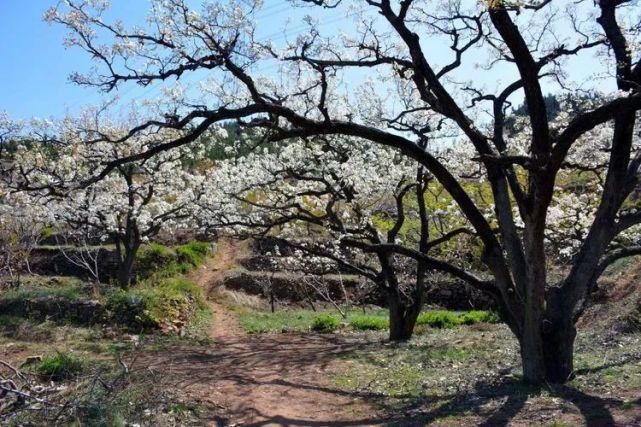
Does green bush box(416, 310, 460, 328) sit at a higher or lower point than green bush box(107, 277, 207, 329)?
higher

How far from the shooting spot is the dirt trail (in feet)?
23.1

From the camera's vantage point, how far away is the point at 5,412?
5.94m

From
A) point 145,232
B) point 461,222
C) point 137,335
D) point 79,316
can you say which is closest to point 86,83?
point 137,335

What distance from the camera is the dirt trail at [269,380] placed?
7.04 metres

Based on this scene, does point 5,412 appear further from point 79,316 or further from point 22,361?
point 79,316

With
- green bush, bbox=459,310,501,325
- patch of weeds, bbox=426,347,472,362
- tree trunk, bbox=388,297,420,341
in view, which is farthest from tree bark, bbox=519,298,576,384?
green bush, bbox=459,310,501,325

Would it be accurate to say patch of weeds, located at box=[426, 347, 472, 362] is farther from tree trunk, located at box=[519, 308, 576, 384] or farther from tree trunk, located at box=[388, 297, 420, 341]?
tree trunk, located at box=[519, 308, 576, 384]

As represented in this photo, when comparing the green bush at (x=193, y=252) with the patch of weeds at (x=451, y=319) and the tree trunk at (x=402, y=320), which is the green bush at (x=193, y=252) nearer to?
the patch of weeds at (x=451, y=319)

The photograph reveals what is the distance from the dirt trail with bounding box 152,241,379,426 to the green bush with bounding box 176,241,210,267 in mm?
11573

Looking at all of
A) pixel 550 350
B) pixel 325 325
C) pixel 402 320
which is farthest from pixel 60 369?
pixel 325 325

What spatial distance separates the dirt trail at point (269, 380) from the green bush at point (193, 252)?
1157cm

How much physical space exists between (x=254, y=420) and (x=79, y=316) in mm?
9015

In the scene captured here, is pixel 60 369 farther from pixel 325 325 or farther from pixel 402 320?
pixel 325 325

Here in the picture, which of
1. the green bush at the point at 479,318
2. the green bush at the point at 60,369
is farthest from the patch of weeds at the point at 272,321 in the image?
the green bush at the point at 60,369
